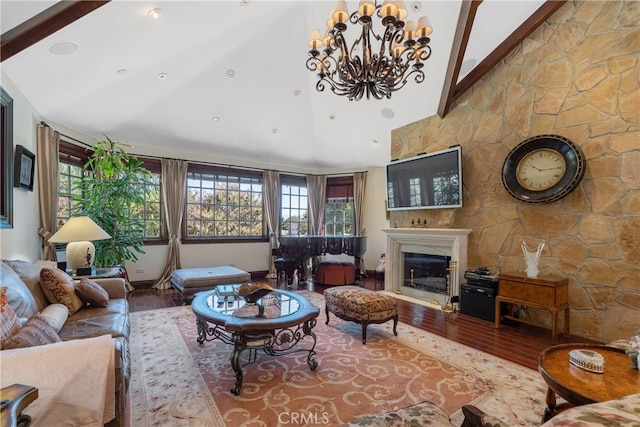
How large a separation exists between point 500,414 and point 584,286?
2.35 metres

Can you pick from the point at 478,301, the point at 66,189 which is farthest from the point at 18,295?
the point at 478,301

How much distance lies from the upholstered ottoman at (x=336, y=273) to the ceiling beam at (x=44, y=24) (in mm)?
5098

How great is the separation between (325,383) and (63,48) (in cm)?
392

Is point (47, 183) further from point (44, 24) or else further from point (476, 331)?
point (476, 331)

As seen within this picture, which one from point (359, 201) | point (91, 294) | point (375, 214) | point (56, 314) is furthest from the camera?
point (359, 201)

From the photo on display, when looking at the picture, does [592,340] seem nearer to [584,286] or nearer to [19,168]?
[584,286]

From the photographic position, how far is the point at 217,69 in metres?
4.36

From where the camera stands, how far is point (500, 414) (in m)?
2.02

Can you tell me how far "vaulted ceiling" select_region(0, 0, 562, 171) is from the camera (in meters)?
2.81

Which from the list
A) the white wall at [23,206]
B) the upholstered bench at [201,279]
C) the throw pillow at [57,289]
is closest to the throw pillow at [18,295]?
the throw pillow at [57,289]

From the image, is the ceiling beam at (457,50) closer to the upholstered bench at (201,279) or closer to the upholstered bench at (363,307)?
the upholstered bench at (363,307)

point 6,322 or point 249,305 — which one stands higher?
point 6,322

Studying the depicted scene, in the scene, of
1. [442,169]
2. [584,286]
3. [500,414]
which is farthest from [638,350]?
[442,169]

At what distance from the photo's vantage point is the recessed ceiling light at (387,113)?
537cm
